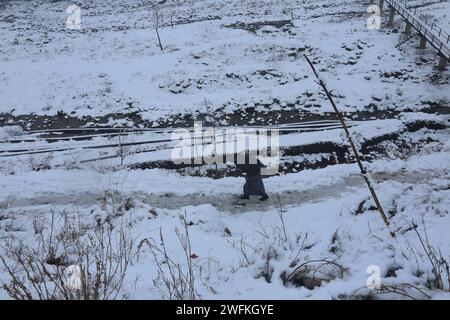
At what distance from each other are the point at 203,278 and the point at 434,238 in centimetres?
373

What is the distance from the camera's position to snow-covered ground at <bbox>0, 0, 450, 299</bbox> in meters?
5.23

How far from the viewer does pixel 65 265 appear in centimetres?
551

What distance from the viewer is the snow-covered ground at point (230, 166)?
17.1 feet

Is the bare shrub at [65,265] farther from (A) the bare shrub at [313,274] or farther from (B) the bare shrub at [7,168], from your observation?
(B) the bare shrub at [7,168]

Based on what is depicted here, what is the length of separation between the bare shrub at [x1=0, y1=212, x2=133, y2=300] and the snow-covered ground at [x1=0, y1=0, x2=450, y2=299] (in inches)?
4.2

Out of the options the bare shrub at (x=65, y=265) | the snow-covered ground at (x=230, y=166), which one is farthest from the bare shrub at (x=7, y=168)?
the bare shrub at (x=65, y=265)

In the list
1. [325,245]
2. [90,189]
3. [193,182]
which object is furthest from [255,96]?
[325,245]

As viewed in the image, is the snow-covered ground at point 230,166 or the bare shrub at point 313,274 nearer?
the bare shrub at point 313,274

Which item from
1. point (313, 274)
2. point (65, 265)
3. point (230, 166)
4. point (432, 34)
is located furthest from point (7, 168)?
point (432, 34)

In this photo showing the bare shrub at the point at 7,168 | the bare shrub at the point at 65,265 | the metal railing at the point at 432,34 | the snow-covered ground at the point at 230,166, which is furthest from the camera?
the metal railing at the point at 432,34

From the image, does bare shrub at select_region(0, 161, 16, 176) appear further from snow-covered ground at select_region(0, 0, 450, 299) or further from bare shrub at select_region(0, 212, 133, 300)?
bare shrub at select_region(0, 212, 133, 300)

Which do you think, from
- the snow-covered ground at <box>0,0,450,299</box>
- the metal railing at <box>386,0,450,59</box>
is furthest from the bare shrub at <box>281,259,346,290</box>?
the metal railing at <box>386,0,450,59</box>

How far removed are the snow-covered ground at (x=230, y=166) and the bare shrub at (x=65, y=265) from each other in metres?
0.11

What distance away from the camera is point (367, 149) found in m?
15.2
